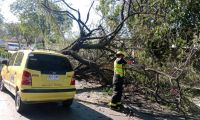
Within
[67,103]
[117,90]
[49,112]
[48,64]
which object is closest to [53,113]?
[49,112]

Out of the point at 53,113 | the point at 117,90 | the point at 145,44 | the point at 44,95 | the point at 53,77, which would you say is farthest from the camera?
the point at 145,44

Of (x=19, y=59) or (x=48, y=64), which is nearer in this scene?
(x=48, y=64)

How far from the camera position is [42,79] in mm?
7883

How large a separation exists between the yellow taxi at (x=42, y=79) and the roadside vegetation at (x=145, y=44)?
11.7 feet

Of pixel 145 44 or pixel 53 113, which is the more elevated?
pixel 145 44

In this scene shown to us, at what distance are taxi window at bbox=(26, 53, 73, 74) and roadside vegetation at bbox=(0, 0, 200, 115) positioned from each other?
364 cm

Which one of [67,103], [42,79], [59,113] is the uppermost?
[42,79]

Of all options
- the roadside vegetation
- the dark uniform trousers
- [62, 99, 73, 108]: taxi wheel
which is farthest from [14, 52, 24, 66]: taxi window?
the roadside vegetation

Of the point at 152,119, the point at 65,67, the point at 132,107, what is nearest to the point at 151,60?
the point at 132,107

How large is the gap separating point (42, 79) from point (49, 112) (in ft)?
3.74

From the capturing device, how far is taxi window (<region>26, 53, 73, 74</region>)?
794cm

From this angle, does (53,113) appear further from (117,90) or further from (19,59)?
(117,90)

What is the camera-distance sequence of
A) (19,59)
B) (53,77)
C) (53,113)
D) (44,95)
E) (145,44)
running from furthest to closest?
(145,44) < (19,59) < (53,113) < (53,77) < (44,95)

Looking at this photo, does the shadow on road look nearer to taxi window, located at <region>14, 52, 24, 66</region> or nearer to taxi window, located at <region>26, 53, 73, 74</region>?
taxi window, located at <region>26, 53, 73, 74</region>
